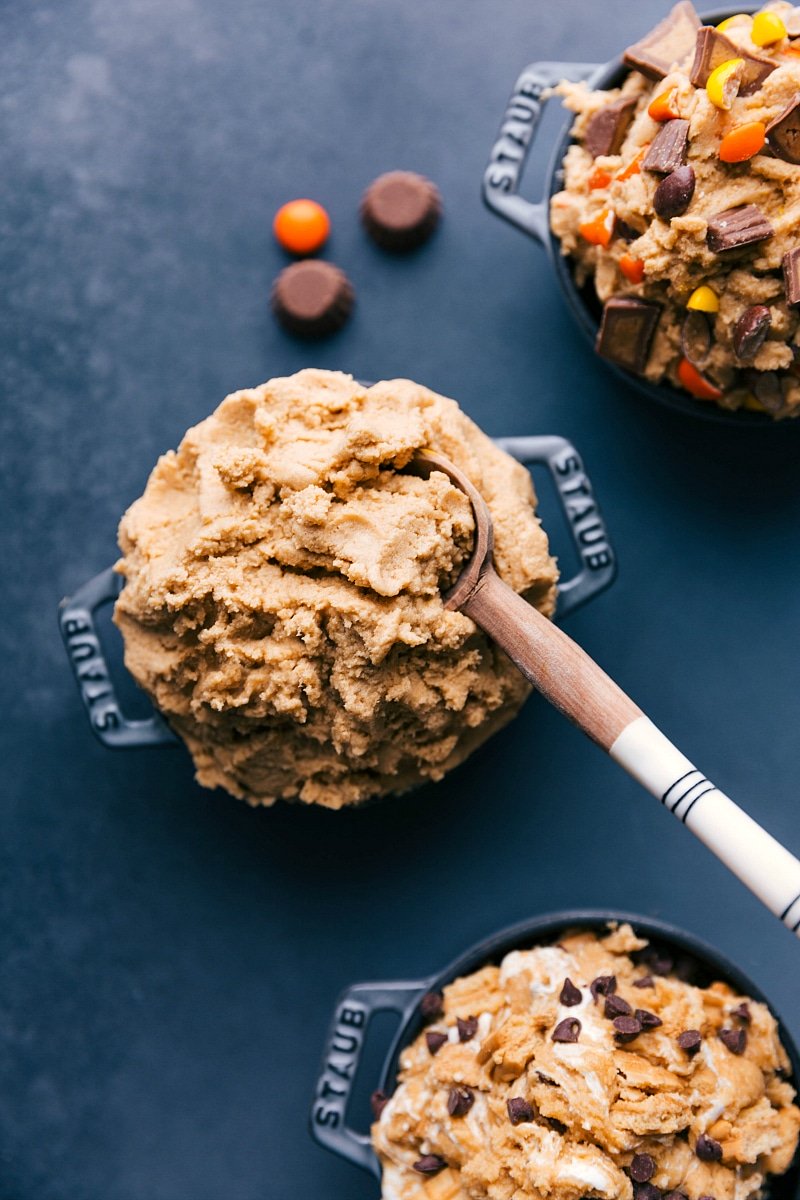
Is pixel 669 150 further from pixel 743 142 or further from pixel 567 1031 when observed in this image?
pixel 567 1031

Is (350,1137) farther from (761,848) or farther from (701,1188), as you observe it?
(761,848)

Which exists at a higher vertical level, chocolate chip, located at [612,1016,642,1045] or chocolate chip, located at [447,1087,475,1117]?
chocolate chip, located at [612,1016,642,1045]

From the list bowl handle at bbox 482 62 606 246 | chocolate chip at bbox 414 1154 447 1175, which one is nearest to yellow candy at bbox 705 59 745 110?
bowl handle at bbox 482 62 606 246

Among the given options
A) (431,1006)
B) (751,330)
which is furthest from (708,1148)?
(751,330)

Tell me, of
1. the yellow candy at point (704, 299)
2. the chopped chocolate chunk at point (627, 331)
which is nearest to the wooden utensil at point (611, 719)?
the chopped chocolate chunk at point (627, 331)

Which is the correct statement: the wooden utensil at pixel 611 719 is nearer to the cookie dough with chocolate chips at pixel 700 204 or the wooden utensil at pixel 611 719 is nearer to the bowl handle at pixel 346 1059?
the cookie dough with chocolate chips at pixel 700 204

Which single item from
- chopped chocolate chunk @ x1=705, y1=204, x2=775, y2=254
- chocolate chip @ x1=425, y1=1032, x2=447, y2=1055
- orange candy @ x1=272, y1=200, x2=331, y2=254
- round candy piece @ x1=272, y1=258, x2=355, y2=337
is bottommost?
chocolate chip @ x1=425, y1=1032, x2=447, y2=1055

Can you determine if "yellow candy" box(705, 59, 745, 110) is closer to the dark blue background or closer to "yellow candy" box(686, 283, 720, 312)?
"yellow candy" box(686, 283, 720, 312)
